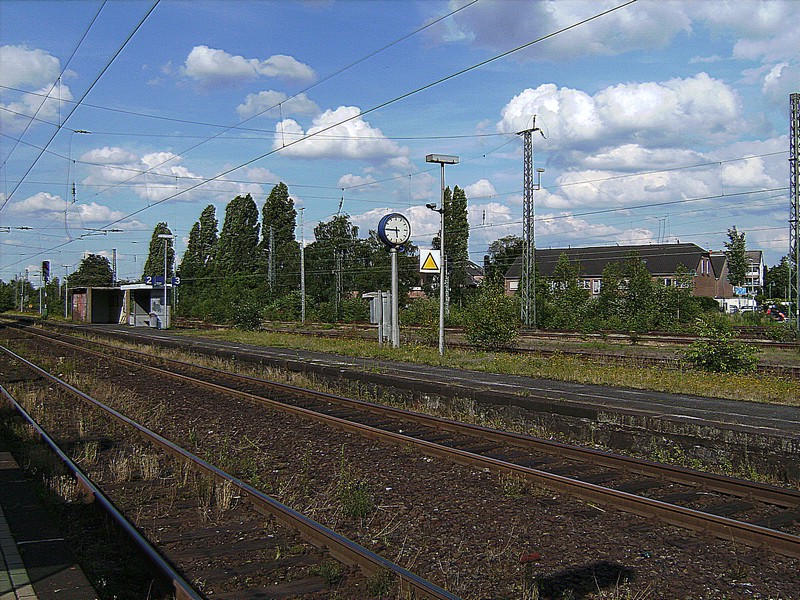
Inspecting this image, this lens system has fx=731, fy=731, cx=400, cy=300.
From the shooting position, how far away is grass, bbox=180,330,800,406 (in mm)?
14212

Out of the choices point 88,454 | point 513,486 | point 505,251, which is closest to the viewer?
point 513,486

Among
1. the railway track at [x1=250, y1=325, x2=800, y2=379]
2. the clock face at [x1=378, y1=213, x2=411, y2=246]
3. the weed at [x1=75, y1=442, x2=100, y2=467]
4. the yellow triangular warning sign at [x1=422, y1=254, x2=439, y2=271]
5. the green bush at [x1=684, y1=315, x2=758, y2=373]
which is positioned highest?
the clock face at [x1=378, y1=213, x2=411, y2=246]

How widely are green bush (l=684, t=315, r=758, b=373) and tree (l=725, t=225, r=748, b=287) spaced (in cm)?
8101

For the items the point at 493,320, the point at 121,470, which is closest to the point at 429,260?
the point at 493,320

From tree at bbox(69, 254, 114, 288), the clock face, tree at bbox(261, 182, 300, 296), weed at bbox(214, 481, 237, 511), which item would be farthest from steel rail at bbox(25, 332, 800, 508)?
tree at bbox(69, 254, 114, 288)

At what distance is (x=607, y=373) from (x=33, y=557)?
44.1 feet

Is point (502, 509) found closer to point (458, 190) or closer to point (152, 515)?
point (152, 515)

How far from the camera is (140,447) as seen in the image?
1059 centimetres

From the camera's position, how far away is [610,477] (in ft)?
27.9

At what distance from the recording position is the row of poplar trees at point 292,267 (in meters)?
56.1

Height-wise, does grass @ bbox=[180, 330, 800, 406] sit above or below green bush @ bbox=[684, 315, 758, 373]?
below

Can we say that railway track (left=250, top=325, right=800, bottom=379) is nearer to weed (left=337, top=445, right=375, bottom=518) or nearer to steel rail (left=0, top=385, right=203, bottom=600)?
weed (left=337, top=445, right=375, bottom=518)

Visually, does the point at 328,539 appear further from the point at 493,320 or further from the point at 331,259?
the point at 331,259

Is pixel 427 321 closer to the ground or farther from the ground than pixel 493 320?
closer to the ground
